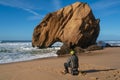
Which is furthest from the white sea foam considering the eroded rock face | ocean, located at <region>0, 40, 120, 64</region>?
the eroded rock face

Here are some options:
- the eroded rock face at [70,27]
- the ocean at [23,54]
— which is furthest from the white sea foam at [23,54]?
the eroded rock face at [70,27]

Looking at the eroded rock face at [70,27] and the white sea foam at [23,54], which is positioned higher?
the eroded rock face at [70,27]

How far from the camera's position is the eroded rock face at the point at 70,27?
32125 mm

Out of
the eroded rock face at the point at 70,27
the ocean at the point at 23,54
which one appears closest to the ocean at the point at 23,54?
the ocean at the point at 23,54

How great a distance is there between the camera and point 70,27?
3350 cm

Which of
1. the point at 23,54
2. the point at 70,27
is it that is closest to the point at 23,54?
the point at 23,54

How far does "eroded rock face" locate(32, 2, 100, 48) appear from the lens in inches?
1265

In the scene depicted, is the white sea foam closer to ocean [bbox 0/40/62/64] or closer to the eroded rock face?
ocean [bbox 0/40/62/64]

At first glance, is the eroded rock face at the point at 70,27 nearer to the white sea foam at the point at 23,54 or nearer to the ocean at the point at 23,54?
the ocean at the point at 23,54

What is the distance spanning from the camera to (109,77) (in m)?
10.5

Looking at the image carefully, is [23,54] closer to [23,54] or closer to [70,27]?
[23,54]

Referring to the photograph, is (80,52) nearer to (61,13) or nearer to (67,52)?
(67,52)

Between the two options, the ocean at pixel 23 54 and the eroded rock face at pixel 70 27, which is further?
the eroded rock face at pixel 70 27

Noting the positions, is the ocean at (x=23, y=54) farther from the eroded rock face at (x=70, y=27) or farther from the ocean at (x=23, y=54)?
the eroded rock face at (x=70, y=27)
